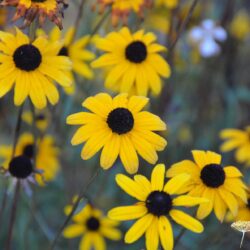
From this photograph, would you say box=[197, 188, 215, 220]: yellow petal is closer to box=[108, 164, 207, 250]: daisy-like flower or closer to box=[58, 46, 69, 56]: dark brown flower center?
box=[108, 164, 207, 250]: daisy-like flower

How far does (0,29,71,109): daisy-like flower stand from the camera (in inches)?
43.3

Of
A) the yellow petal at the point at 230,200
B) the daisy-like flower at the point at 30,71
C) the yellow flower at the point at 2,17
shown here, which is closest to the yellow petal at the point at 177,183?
the yellow petal at the point at 230,200

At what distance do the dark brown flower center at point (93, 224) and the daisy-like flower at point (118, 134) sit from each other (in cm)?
42

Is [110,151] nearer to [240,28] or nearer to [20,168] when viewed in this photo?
[20,168]

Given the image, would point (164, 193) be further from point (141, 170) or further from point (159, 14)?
point (159, 14)

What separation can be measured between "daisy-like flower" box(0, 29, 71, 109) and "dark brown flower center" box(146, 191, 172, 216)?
0.95 ft

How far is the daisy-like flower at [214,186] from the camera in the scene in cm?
104

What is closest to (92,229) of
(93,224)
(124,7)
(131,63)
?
(93,224)

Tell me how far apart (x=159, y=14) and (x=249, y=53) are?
581 mm

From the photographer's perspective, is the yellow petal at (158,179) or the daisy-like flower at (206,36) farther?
the daisy-like flower at (206,36)

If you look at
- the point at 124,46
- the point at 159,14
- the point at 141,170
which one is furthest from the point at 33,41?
the point at 159,14

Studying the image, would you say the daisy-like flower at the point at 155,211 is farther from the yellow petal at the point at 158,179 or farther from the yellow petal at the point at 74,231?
the yellow petal at the point at 74,231

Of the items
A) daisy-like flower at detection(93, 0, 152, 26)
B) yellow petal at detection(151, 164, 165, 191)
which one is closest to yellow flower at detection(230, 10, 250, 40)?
daisy-like flower at detection(93, 0, 152, 26)

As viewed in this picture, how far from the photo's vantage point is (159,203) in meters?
0.97
